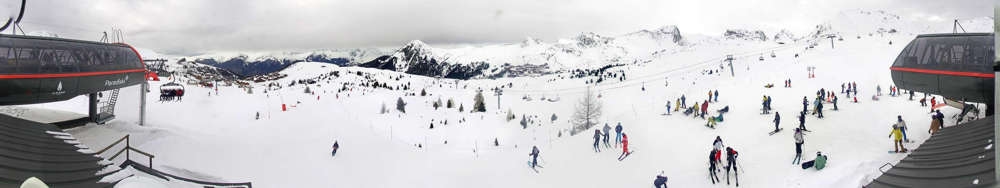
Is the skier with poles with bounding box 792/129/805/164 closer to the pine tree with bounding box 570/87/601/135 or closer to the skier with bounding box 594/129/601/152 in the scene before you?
the skier with bounding box 594/129/601/152

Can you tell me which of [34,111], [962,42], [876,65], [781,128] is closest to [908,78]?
[962,42]

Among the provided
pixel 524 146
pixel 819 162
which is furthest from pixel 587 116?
pixel 819 162

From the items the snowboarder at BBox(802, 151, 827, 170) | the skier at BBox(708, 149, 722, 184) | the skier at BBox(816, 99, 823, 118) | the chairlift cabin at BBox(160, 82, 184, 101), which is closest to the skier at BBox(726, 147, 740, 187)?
the skier at BBox(708, 149, 722, 184)

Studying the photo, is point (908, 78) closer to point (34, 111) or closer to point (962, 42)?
point (962, 42)

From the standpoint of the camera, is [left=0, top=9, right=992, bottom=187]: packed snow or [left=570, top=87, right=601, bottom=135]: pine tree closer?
[left=0, top=9, right=992, bottom=187]: packed snow

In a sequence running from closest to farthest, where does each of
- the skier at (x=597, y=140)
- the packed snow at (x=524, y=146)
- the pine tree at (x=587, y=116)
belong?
the packed snow at (x=524, y=146), the skier at (x=597, y=140), the pine tree at (x=587, y=116)

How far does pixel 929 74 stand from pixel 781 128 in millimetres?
7978

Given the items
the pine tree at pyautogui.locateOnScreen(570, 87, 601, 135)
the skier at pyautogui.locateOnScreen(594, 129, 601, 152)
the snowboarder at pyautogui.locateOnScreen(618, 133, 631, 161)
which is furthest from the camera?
the pine tree at pyautogui.locateOnScreen(570, 87, 601, 135)

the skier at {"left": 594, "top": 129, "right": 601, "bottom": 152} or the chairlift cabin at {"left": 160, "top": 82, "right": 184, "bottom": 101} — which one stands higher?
the chairlift cabin at {"left": 160, "top": 82, "right": 184, "bottom": 101}

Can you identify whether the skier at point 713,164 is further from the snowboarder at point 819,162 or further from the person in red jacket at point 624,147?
the person in red jacket at point 624,147

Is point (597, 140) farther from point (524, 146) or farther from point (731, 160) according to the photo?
point (524, 146)

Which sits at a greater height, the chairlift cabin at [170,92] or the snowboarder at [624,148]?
the chairlift cabin at [170,92]

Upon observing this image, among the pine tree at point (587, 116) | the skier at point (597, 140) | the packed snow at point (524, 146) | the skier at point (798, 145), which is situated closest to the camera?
the skier at point (798, 145)

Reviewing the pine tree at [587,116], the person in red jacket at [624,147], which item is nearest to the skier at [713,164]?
the person in red jacket at [624,147]
